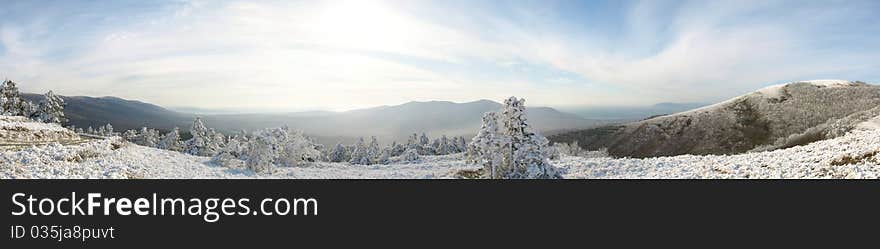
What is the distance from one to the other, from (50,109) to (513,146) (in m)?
88.4

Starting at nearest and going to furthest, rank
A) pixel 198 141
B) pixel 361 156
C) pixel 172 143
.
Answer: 1. pixel 361 156
2. pixel 198 141
3. pixel 172 143

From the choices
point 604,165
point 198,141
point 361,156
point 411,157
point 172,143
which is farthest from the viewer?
point 172,143

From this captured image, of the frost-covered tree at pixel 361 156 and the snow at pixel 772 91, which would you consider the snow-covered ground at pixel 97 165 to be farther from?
the snow at pixel 772 91

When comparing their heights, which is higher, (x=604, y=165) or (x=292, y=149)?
(x=292, y=149)

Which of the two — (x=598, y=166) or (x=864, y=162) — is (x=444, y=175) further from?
(x=864, y=162)

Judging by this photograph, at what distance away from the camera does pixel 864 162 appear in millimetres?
22453

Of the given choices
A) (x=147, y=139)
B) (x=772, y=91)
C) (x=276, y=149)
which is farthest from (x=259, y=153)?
(x=772, y=91)

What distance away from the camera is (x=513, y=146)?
2841 cm

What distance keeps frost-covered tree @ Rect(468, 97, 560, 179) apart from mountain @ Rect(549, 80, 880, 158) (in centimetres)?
8773

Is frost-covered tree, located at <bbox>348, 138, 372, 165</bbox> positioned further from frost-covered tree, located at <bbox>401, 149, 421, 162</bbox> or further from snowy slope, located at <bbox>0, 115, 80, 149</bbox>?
snowy slope, located at <bbox>0, 115, 80, 149</bbox>

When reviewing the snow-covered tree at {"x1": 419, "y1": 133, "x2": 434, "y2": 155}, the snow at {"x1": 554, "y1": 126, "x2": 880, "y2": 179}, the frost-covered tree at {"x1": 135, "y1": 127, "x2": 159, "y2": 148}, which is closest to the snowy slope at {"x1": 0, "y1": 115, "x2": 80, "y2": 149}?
the snow at {"x1": 554, "y1": 126, "x2": 880, "y2": 179}

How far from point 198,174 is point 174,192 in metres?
20.0

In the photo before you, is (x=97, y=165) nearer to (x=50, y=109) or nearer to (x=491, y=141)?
(x=491, y=141)

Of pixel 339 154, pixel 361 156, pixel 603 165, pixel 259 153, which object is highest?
pixel 259 153
